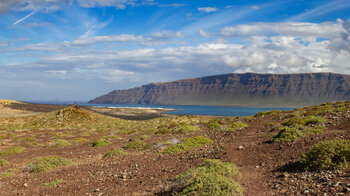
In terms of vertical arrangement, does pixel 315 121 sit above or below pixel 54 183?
above

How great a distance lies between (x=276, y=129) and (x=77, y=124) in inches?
1530

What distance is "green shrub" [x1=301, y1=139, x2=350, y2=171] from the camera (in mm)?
8078

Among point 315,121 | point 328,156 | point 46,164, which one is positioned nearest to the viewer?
point 328,156

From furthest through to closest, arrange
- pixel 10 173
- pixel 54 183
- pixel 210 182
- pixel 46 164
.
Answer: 1. pixel 46 164
2. pixel 10 173
3. pixel 54 183
4. pixel 210 182

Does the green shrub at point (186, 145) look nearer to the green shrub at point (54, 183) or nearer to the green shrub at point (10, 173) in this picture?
the green shrub at point (54, 183)

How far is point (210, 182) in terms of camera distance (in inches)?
284

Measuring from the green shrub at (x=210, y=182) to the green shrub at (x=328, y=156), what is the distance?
2.47m

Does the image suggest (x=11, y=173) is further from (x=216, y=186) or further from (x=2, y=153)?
(x=216, y=186)

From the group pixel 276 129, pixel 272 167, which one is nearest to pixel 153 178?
pixel 272 167

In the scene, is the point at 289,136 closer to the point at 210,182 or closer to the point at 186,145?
the point at 186,145

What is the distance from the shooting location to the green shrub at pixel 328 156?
808 centimetres

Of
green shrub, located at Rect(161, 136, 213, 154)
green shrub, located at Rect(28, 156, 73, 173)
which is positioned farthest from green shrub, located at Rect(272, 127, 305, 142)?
green shrub, located at Rect(28, 156, 73, 173)

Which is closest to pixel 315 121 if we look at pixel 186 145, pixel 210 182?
pixel 186 145

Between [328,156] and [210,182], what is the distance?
4086 mm
